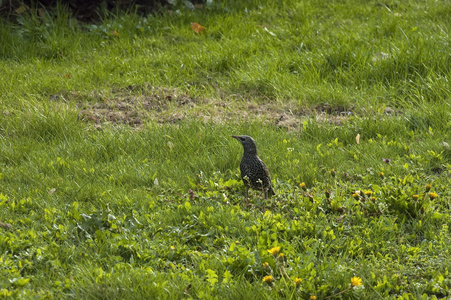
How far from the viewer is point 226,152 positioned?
16.4 ft

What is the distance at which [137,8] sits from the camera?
8414 mm

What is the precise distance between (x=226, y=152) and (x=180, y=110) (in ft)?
3.91

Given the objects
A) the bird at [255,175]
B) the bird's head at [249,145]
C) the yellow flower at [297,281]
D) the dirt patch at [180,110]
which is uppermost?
the bird's head at [249,145]

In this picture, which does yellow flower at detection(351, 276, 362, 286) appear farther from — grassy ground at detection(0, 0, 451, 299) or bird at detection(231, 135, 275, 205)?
bird at detection(231, 135, 275, 205)

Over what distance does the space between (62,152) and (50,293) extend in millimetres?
2111

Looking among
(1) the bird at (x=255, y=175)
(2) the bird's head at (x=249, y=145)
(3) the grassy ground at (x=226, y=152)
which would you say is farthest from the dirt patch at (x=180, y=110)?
(1) the bird at (x=255, y=175)

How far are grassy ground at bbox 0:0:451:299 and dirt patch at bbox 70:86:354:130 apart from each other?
0.08 ft

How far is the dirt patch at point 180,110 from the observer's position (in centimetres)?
576

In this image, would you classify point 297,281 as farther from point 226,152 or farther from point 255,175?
point 226,152

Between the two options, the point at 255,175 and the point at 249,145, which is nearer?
the point at 255,175

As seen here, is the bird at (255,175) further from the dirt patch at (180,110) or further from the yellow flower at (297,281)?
the dirt patch at (180,110)

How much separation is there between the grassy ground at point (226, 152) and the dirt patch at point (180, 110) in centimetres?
2

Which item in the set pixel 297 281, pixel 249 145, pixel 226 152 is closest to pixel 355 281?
pixel 297 281

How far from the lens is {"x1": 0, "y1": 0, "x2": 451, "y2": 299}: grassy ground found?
A: 11.1 feet
